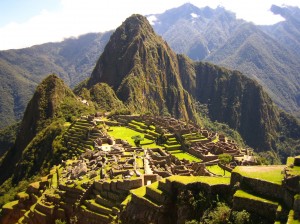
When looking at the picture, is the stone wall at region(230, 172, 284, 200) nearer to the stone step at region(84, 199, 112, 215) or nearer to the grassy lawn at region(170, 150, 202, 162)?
the stone step at region(84, 199, 112, 215)

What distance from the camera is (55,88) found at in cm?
15662

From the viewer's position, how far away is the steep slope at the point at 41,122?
112250 mm

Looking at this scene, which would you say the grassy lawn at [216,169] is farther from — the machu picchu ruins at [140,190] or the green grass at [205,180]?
the green grass at [205,180]

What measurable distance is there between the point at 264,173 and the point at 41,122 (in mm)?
129219

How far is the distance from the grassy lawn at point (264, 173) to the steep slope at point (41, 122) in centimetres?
8695

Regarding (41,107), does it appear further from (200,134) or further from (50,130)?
(200,134)

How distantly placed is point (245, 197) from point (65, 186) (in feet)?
86.1

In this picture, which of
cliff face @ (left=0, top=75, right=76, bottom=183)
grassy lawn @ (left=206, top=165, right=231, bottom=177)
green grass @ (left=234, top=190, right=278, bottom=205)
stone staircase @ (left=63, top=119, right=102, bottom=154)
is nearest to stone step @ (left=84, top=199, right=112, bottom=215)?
green grass @ (left=234, top=190, right=278, bottom=205)

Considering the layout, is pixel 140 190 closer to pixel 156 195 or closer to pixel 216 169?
pixel 156 195

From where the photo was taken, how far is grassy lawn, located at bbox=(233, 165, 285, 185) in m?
23.3

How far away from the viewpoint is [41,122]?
479 ft

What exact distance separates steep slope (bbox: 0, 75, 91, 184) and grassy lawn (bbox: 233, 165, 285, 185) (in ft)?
285

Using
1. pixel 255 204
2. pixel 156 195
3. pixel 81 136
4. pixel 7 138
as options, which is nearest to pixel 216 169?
pixel 81 136

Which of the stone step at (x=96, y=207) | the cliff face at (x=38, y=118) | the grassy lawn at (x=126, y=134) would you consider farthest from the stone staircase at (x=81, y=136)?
the stone step at (x=96, y=207)
